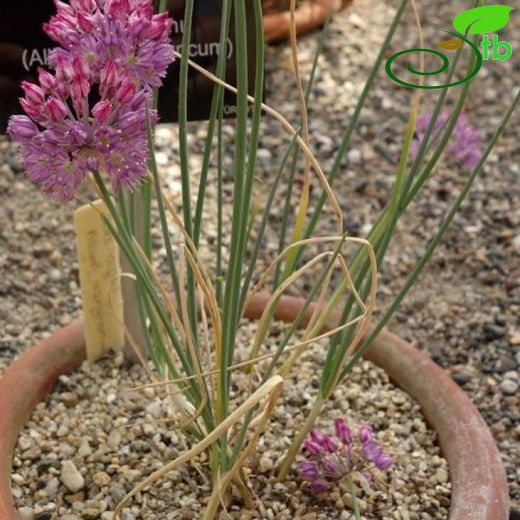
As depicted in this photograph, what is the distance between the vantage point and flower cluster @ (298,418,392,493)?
1.02m

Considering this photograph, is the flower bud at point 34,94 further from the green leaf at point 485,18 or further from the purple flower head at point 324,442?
the purple flower head at point 324,442

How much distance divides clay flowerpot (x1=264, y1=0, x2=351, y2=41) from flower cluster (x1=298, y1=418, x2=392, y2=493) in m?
1.34

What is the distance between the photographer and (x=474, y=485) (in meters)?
1.06

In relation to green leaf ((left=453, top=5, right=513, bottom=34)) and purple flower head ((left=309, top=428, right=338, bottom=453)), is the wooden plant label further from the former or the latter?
green leaf ((left=453, top=5, right=513, bottom=34))

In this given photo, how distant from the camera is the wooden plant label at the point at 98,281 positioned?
3.78ft

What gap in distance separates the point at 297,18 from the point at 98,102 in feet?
5.43

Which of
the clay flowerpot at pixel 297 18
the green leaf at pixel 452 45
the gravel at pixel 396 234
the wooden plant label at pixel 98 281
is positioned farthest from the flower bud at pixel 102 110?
the clay flowerpot at pixel 297 18

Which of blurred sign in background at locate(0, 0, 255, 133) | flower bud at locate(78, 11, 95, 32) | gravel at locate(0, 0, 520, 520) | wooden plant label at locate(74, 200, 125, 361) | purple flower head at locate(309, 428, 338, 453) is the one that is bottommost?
gravel at locate(0, 0, 520, 520)

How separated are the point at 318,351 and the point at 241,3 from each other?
69 centimetres

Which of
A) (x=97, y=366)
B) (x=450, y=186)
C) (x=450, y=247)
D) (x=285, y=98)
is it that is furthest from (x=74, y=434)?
(x=285, y=98)

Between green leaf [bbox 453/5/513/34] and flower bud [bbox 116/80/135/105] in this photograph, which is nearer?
flower bud [bbox 116/80/135/105]

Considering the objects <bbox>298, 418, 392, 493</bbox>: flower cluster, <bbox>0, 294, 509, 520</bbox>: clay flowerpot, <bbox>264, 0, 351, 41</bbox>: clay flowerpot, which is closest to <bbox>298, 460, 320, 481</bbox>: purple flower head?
<bbox>298, 418, 392, 493</bbox>: flower cluster

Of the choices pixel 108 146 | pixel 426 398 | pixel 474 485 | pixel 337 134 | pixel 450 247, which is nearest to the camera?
pixel 108 146

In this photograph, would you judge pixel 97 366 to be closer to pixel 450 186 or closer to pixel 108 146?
pixel 108 146
